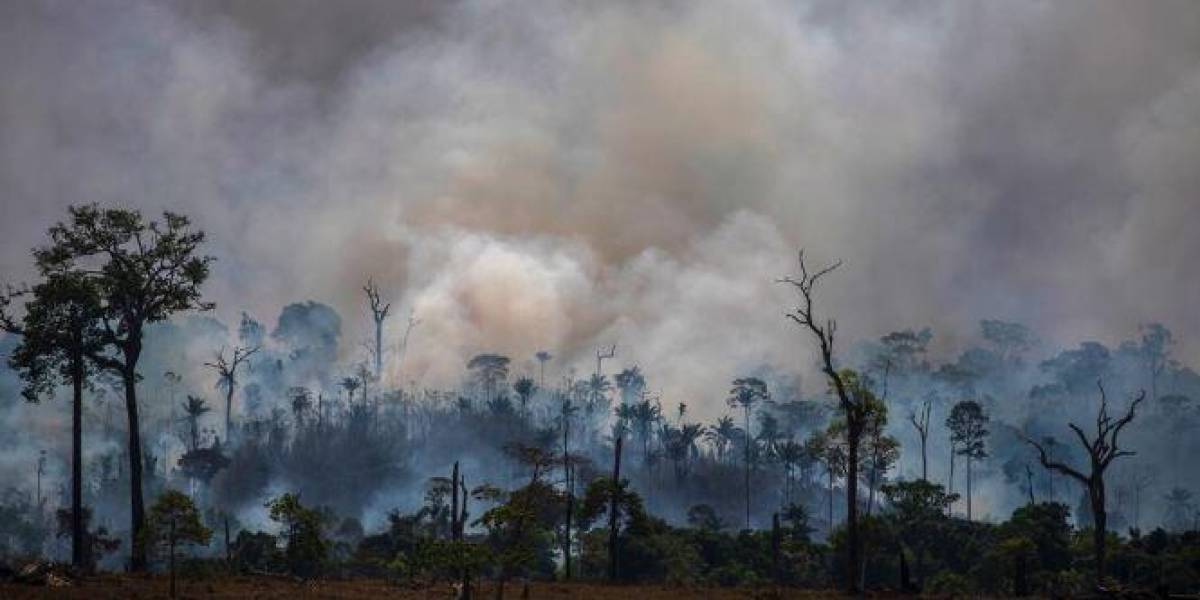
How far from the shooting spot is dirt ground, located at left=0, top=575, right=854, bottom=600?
4125 cm

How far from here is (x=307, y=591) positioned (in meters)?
47.2

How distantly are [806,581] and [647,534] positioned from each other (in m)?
14.2

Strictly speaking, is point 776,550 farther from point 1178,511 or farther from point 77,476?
point 1178,511

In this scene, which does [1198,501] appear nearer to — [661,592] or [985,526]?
[985,526]

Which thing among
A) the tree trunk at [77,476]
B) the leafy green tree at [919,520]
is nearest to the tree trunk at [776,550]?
the leafy green tree at [919,520]

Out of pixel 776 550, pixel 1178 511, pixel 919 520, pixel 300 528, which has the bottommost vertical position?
pixel 1178 511

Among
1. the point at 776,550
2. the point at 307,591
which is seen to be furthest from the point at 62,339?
the point at 776,550

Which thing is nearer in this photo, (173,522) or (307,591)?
(173,522)

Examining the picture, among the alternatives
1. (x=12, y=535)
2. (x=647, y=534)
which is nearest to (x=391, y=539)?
(x=647, y=534)

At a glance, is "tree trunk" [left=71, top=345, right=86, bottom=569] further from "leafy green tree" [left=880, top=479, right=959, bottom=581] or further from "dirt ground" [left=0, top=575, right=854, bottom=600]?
"leafy green tree" [left=880, top=479, right=959, bottom=581]

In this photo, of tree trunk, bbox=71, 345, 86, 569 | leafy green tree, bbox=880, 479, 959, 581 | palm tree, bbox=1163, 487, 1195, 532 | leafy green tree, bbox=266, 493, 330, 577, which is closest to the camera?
leafy green tree, bbox=266, 493, 330, 577

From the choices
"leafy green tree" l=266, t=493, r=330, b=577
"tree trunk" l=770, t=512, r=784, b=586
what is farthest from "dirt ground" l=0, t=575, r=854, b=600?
"tree trunk" l=770, t=512, r=784, b=586

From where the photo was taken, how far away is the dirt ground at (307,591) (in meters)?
41.2

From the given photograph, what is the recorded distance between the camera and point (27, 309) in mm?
54219
